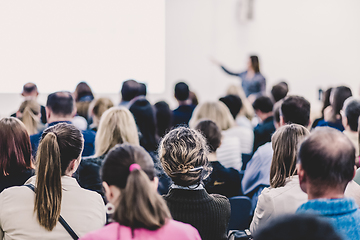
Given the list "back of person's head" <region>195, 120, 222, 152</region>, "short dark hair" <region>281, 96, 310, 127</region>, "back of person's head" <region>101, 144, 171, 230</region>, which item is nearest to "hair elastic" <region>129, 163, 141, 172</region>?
"back of person's head" <region>101, 144, 171, 230</region>

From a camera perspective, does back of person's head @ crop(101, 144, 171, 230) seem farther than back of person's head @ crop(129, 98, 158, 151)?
No

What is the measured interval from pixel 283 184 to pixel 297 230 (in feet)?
4.00

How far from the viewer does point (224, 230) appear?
1726mm

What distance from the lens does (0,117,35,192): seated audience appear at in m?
2.01

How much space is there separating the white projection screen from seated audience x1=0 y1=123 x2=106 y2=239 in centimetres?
531

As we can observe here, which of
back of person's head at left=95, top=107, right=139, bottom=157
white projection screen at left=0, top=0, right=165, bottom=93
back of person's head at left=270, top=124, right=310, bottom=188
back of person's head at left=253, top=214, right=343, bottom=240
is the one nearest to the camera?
back of person's head at left=253, top=214, right=343, bottom=240

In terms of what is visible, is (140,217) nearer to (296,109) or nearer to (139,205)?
(139,205)

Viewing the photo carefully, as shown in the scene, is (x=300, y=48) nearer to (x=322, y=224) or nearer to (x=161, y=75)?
(x=161, y=75)

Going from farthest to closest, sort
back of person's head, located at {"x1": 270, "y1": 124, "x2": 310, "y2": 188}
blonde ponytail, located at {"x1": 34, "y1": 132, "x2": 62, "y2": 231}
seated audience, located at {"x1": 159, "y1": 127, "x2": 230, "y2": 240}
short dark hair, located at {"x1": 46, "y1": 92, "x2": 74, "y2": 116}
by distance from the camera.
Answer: short dark hair, located at {"x1": 46, "y1": 92, "x2": 74, "y2": 116}
back of person's head, located at {"x1": 270, "y1": 124, "x2": 310, "y2": 188}
seated audience, located at {"x1": 159, "y1": 127, "x2": 230, "y2": 240}
blonde ponytail, located at {"x1": 34, "y1": 132, "x2": 62, "y2": 231}

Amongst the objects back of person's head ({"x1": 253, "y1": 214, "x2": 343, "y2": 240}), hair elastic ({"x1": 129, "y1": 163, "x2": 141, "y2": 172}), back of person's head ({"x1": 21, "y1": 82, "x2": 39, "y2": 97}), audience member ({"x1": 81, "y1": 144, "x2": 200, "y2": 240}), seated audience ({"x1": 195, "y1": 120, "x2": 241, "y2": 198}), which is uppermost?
back of person's head ({"x1": 253, "y1": 214, "x2": 343, "y2": 240})

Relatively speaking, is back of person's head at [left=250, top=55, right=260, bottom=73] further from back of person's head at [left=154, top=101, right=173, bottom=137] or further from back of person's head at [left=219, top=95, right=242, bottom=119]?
back of person's head at [left=154, top=101, right=173, bottom=137]

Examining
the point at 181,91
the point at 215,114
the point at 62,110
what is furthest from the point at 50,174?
the point at 181,91

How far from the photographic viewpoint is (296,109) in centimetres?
268

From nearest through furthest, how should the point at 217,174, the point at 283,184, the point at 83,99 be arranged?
the point at 283,184 < the point at 217,174 < the point at 83,99
